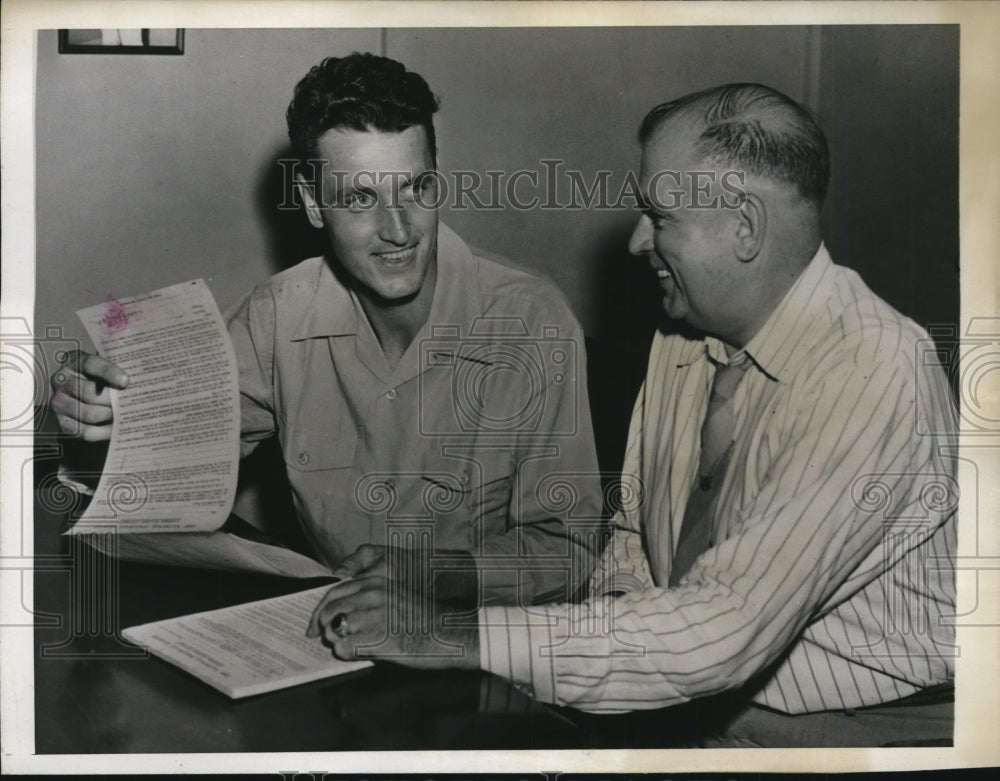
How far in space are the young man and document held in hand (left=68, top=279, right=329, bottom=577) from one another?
0.12 ft

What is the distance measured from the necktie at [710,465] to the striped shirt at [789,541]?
1 cm

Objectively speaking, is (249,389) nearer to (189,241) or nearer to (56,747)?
(189,241)

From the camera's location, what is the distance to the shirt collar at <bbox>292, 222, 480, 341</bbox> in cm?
196

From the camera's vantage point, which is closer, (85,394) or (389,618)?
(389,618)

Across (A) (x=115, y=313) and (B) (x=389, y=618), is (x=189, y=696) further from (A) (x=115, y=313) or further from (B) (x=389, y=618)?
(A) (x=115, y=313)

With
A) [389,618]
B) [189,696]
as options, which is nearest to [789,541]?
[389,618]

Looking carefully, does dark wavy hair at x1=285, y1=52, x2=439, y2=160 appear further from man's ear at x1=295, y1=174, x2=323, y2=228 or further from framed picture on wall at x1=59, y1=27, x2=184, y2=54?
framed picture on wall at x1=59, y1=27, x2=184, y2=54

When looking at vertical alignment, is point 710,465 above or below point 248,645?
above

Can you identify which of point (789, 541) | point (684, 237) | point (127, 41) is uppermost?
point (127, 41)

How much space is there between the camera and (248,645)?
5.86ft

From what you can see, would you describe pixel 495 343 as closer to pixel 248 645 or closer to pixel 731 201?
pixel 731 201

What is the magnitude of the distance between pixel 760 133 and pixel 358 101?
2.41 feet

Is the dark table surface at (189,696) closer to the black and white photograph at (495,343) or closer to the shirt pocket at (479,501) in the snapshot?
the black and white photograph at (495,343)

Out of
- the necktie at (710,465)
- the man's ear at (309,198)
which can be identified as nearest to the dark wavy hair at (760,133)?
the necktie at (710,465)
